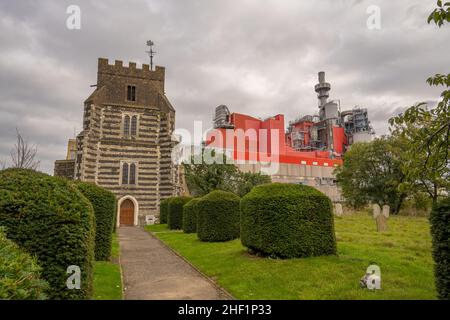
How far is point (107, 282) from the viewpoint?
8.54m

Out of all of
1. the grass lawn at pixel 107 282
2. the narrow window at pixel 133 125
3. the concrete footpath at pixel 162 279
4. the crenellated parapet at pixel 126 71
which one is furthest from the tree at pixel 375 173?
the grass lawn at pixel 107 282

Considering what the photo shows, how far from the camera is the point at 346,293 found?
7.02 m

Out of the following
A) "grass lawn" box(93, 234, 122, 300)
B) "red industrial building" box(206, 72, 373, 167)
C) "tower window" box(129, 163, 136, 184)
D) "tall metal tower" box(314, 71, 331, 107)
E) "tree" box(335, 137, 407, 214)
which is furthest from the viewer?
"tall metal tower" box(314, 71, 331, 107)

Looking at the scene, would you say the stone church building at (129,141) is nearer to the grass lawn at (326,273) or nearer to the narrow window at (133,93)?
the narrow window at (133,93)

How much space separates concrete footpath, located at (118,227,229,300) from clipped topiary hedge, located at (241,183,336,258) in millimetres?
2663

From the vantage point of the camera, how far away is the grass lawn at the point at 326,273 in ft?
23.5

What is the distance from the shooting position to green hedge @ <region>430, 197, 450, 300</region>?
216 inches

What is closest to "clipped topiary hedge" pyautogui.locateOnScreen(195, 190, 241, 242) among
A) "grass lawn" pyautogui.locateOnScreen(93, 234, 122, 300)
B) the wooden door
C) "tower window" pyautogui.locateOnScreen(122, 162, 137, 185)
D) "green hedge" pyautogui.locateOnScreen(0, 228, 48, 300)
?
"grass lawn" pyautogui.locateOnScreen(93, 234, 122, 300)

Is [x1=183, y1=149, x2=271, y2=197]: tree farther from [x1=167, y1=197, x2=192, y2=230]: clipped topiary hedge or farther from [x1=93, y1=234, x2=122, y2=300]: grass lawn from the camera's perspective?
[x1=93, y1=234, x2=122, y2=300]: grass lawn

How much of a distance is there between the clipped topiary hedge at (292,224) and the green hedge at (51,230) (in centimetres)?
640

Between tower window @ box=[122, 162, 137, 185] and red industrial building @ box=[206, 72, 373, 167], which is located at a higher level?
red industrial building @ box=[206, 72, 373, 167]

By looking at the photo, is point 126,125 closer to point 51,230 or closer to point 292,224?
point 292,224

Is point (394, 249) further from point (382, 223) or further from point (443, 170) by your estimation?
point (443, 170)
